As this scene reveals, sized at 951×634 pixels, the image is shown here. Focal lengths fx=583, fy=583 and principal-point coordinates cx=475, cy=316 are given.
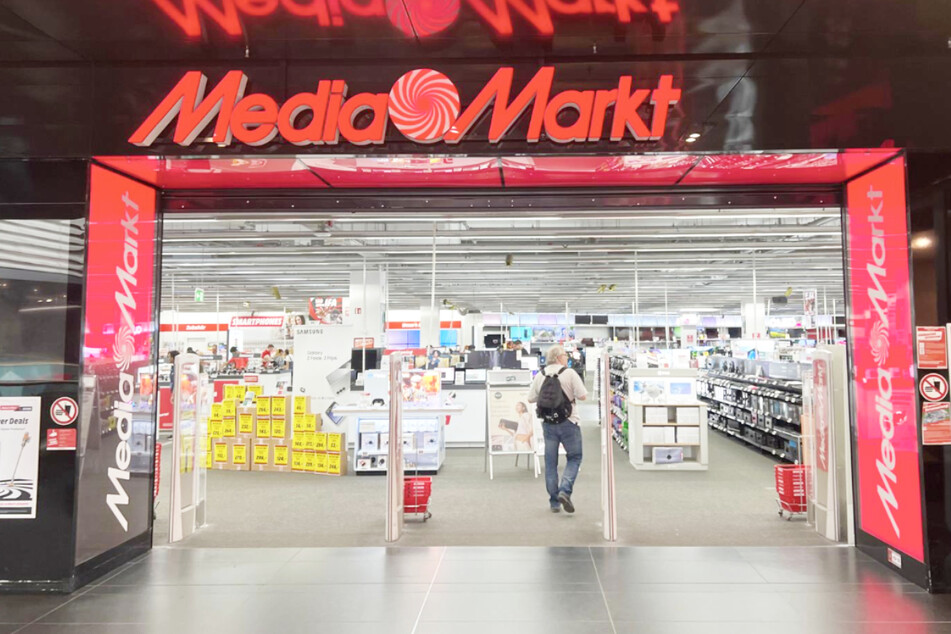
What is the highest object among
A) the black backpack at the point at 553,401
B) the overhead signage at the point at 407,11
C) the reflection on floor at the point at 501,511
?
the overhead signage at the point at 407,11

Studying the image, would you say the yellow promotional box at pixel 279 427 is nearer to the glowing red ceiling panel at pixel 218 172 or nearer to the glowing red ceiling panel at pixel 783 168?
the glowing red ceiling panel at pixel 218 172

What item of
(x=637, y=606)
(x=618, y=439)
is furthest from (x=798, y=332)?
(x=637, y=606)

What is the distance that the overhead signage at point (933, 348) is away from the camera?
3799 millimetres

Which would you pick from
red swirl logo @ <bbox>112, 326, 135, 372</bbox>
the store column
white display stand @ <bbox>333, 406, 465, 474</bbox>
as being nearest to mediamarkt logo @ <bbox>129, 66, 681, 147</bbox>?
red swirl logo @ <bbox>112, 326, 135, 372</bbox>

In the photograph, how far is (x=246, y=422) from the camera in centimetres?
824

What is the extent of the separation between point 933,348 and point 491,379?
5.27 meters

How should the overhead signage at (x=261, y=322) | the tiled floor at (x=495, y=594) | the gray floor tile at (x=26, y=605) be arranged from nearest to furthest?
1. the tiled floor at (x=495, y=594)
2. the gray floor tile at (x=26, y=605)
3. the overhead signage at (x=261, y=322)

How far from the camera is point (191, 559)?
14.7 ft

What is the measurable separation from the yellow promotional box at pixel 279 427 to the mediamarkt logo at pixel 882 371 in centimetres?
677

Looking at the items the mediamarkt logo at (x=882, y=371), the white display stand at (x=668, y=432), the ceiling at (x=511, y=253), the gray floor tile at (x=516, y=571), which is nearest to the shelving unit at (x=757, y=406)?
the white display stand at (x=668, y=432)

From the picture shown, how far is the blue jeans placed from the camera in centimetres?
586

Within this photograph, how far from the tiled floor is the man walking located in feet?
4.17

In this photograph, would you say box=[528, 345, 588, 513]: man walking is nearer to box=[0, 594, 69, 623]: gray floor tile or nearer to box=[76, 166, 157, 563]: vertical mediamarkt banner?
box=[76, 166, 157, 563]: vertical mediamarkt banner

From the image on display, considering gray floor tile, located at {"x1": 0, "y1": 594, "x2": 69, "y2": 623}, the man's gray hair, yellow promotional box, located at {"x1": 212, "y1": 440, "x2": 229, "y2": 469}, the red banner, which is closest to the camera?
gray floor tile, located at {"x1": 0, "y1": 594, "x2": 69, "y2": 623}
